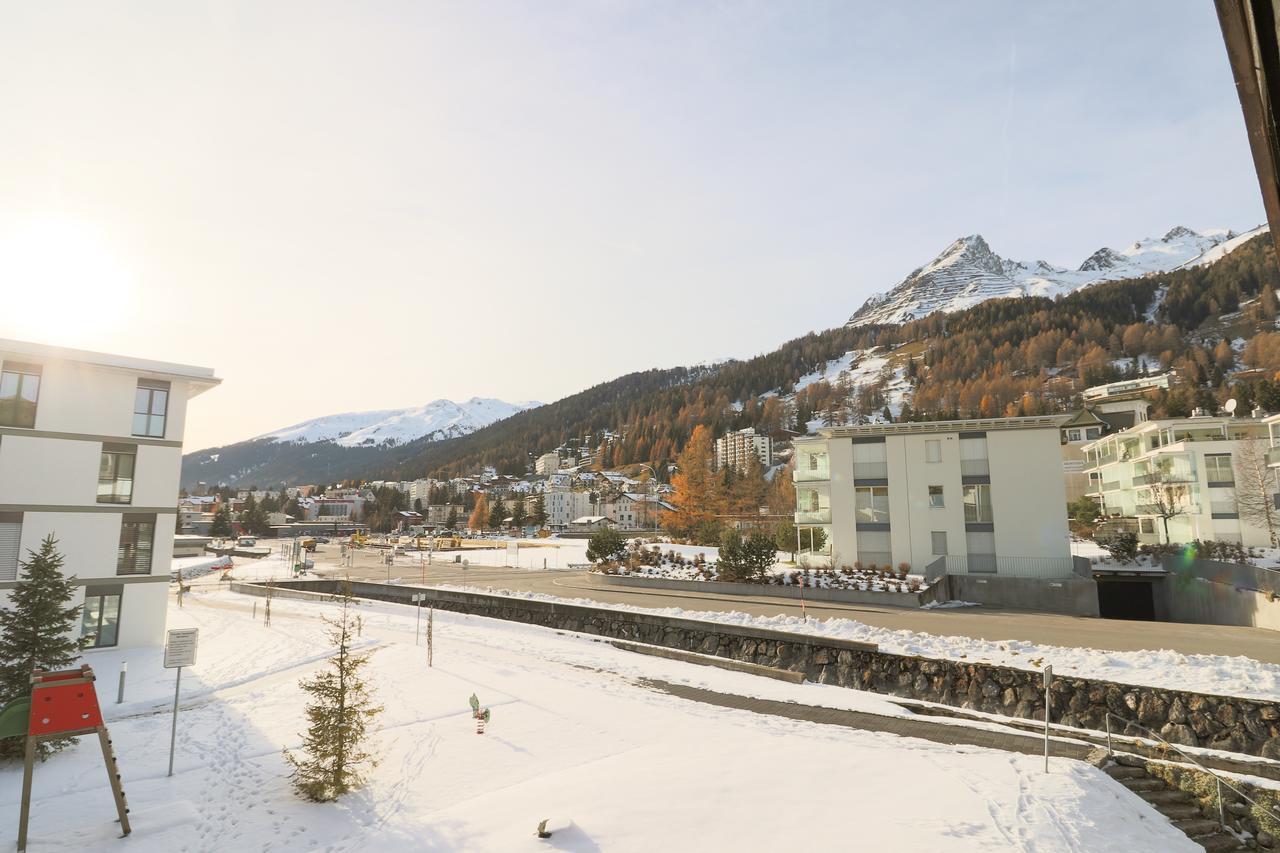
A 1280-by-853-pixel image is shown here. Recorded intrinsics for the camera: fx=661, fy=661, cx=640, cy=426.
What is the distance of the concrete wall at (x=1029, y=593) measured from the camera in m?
30.0

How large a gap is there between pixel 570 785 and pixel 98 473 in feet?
80.2

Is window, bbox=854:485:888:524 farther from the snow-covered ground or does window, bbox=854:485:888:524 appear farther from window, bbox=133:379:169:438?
window, bbox=133:379:169:438

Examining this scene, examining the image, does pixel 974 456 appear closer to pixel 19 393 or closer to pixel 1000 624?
pixel 1000 624

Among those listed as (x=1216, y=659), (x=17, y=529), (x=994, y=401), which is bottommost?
(x=1216, y=659)

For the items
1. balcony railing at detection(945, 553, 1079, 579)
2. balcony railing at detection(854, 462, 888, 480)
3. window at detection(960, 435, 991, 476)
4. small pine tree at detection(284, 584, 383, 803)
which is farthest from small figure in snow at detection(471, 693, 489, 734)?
window at detection(960, 435, 991, 476)

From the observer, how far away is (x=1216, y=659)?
60.3 ft

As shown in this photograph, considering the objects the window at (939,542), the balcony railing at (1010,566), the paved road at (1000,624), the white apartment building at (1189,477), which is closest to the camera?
the paved road at (1000,624)

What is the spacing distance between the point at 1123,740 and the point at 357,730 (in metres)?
17.6

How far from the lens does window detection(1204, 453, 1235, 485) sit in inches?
1932

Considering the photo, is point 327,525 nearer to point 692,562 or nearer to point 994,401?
point 692,562

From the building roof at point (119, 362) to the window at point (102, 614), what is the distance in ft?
28.1

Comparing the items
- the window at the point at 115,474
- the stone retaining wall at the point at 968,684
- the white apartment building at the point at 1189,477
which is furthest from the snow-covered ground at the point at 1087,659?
the white apartment building at the point at 1189,477

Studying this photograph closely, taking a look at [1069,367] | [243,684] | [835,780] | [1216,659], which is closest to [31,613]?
[243,684]

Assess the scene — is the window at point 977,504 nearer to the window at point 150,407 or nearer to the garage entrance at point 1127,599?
the garage entrance at point 1127,599
